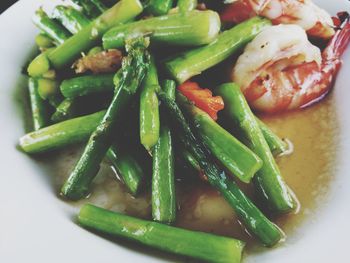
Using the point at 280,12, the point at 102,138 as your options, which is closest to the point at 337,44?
the point at 280,12

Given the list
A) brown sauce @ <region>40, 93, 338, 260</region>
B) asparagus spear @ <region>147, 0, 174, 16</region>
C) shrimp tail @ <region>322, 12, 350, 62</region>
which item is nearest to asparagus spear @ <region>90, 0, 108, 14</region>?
asparagus spear @ <region>147, 0, 174, 16</region>

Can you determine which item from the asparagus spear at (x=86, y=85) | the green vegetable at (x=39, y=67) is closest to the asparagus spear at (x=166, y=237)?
the asparagus spear at (x=86, y=85)

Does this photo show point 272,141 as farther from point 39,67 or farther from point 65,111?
point 39,67

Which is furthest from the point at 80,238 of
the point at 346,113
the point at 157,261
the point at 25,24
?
the point at 25,24

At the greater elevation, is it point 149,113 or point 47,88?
point 47,88

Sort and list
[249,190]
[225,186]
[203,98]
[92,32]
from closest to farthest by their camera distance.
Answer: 1. [225,186]
2. [249,190]
3. [203,98]
4. [92,32]

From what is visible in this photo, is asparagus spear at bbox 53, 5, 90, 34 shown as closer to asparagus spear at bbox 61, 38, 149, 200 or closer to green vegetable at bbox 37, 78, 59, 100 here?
green vegetable at bbox 37, 78, 59, 100

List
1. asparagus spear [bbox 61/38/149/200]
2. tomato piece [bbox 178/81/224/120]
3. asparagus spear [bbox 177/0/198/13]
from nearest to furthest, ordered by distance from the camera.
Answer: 1. asparagus spear [bbox 61/38/149/200]
2. tomato piece [bbox 178/81/224/120]
3. asparagus spear [bbox 177/0/198/13]
